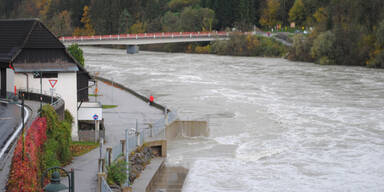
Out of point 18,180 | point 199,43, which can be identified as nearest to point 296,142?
point 18,180

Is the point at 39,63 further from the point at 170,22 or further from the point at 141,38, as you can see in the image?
the point at 170,22

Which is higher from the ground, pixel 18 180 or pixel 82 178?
pixel 18 180

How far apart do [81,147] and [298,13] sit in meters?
114

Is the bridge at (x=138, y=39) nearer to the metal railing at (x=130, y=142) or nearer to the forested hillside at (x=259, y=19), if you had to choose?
the forested hillside at (x=259, y=19)

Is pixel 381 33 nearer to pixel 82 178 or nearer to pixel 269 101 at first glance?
pixel 269 101

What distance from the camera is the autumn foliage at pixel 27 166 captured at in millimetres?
14742

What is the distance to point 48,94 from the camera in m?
29.5

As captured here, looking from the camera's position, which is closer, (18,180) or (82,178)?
(18,180)

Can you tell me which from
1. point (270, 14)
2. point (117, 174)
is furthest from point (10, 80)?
point (270, 14)

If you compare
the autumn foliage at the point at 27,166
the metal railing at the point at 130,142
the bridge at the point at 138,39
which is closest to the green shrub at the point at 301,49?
the bridge at the point at 138,39

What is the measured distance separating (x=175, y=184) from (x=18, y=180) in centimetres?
1151

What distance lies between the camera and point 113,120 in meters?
38.6

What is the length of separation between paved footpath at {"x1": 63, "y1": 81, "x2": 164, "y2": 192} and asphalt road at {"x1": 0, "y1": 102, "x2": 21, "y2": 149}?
2.55 metres

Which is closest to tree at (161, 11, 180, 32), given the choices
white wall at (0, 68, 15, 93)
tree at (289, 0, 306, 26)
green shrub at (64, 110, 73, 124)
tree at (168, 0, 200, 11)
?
tree at (168, 0, 200, 11)
